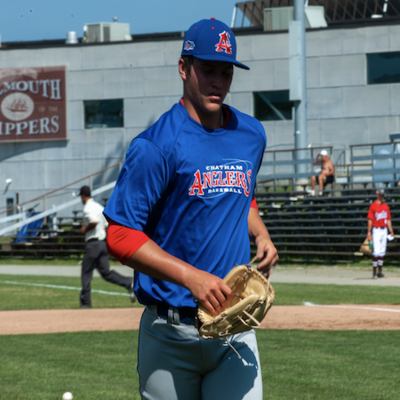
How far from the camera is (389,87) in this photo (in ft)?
95.0

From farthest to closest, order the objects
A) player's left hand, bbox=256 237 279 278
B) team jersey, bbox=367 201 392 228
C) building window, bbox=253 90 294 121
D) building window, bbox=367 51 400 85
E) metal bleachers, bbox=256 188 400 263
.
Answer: building window, bbox=253 90 294 121 → building window, bbox=367 51 400 85 → metal bleachers, bbox=256 188 400 263 → team jersey, bbox=367 201 392 228 → player's left hand, bbox=256 237 279 278

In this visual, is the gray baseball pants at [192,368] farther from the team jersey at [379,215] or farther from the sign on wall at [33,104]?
the sign on wall at [33,104]

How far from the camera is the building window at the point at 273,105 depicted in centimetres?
3059

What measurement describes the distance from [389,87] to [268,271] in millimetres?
27702

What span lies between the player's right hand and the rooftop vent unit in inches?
1300

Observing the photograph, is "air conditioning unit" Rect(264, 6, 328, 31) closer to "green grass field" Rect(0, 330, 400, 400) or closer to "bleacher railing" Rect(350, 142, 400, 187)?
"bleacher railing" Rect(350, 142, 400, 187)

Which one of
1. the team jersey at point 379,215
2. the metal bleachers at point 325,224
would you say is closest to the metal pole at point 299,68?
the metal bleachers at point 325,224

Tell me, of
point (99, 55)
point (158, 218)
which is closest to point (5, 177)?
point (99, 55)

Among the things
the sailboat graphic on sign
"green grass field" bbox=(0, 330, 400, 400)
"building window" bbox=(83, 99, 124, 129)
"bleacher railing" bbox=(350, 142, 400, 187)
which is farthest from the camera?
the sailboat graphic on sign

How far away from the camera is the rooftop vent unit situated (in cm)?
3466

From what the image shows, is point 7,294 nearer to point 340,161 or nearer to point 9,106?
point 340,161

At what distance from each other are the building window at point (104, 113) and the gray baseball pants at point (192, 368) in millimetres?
30109

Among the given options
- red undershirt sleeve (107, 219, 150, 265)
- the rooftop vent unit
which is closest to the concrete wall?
the rooftop vent unit

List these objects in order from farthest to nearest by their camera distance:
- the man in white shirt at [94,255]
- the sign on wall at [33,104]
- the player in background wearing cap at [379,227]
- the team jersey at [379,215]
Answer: the sign on wall at [33,104] < the team jersey at [379,215] < the player in background wearing cap at [379,227] < the man in white shirt at [94,255]
